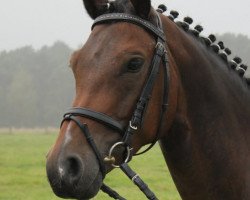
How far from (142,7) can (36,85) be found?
10565cm

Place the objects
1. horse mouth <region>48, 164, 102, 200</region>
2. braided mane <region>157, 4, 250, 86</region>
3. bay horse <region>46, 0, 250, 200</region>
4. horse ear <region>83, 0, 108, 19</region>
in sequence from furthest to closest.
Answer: braided mane <region>157, 4, 250, 86</region> → horse ear <region>83, 0, 108, 19</region> → bay horse <region>46, 0, 250, 200</region> → horse mouth <region>48, 164, 102, 200</region>

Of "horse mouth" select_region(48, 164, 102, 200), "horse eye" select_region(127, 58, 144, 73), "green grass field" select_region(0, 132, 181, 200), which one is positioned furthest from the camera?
"green grass field" select_region(0, 132, 181, 200)

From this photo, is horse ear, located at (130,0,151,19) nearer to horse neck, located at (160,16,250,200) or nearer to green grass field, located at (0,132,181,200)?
horse neck, located at (160,16,250,200)

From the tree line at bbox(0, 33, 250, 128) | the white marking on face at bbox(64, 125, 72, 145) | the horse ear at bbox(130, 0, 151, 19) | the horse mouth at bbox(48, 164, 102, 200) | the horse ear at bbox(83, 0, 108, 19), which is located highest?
the horse ear at bbox(130, 0, 151, 19)

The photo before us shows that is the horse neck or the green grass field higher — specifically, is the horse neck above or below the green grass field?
above


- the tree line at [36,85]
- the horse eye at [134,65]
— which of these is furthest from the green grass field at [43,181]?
the tree line at [36,85]

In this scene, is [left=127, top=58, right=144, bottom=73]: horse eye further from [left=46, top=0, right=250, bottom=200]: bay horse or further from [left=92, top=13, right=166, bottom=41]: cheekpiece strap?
[left=92, top=13, right=166, bottom=41]: cheekpiece strap

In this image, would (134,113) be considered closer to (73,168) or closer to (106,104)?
(106,104)

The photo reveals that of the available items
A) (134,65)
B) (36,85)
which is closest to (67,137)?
(134,65)

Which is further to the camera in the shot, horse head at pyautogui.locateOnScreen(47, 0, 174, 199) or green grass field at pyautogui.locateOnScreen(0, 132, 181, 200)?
green grass field at pyautogui.locateOnScreen(0, 132, 181, 200)

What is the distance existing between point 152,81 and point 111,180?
13696mm

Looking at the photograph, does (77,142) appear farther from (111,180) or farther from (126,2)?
(111,180)

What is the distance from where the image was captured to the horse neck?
13.2ft

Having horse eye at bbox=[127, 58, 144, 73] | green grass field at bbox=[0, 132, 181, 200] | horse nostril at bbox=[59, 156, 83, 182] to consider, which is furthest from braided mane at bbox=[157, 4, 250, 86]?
green grass field at bbox=[0, 132, 181, 200]
